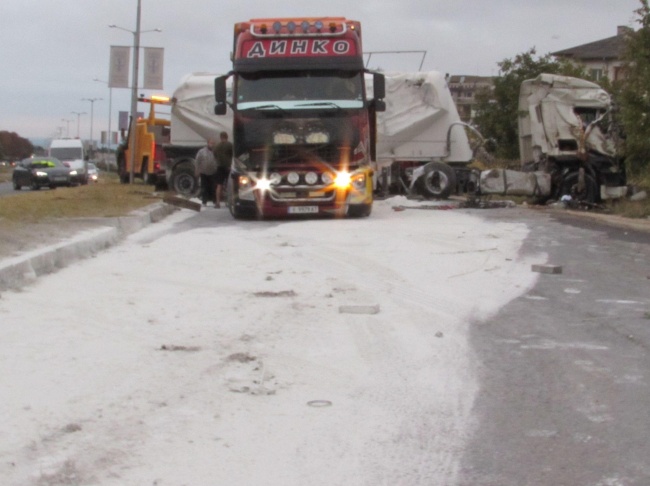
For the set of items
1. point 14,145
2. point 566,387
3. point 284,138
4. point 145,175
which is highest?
point 14,145

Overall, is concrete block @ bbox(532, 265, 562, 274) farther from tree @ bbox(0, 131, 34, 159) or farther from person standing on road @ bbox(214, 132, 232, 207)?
tree @ bbox(0, 131, 34, 159)

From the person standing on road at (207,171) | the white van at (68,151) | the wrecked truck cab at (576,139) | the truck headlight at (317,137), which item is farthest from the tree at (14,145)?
the truck headlight at (317,137)

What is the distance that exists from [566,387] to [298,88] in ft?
42.6

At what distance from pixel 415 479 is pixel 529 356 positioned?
106 inches

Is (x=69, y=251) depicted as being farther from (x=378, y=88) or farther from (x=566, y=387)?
(x=378, y=88)

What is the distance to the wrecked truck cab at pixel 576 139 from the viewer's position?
2316cm

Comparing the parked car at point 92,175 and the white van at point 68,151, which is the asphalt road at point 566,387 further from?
the parked car at point 92,175

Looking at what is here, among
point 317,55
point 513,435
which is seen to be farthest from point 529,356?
point 317,55

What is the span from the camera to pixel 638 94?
20953mm

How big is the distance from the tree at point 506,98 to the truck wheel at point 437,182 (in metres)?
17.5

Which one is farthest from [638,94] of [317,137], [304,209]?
[304,209]

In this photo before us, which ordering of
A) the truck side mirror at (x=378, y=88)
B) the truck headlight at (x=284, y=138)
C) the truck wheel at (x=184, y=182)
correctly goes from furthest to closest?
the truck wheel at (x=184, y=182), the truck side mirror at (x=378, y=88), the truck headlight at (x=284, y=138)

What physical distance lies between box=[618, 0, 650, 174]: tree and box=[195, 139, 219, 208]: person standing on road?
9.10 meters

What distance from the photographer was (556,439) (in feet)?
17.4
